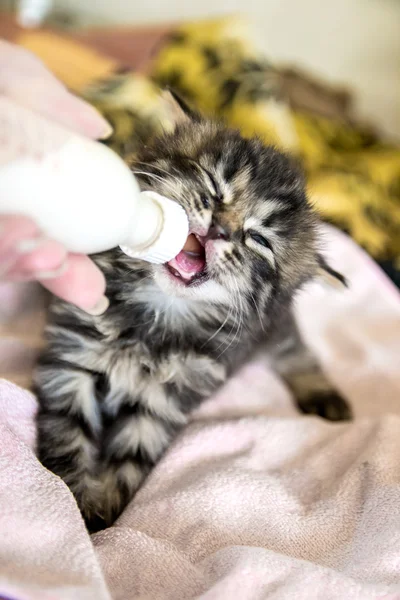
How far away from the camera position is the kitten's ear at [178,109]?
1.24 metres

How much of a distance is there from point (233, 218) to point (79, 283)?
0.35 m

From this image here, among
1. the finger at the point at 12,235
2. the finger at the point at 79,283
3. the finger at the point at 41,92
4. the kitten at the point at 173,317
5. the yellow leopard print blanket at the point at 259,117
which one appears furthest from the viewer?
the yellow leopard print blanket at the point at 259,117

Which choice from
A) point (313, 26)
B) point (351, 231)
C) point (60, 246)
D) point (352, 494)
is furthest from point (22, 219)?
point (313, 26)

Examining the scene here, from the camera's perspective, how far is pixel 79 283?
0.78 metres

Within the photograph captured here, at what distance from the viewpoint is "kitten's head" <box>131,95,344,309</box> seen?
40.1 inches

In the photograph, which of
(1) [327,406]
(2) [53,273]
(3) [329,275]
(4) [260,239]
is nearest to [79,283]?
(2) [53,273]

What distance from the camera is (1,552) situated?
29.2 inches

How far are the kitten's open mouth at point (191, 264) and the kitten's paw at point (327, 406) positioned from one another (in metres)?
0.58

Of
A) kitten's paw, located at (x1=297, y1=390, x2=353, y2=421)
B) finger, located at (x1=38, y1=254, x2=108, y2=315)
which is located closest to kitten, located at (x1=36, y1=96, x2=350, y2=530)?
→ finger, located at (x1=38, y1=254, x2=108, y2=315)

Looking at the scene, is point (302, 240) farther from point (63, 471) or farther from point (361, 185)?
point (361, 185)

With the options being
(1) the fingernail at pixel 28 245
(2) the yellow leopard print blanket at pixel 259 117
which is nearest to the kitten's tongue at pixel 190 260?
(1) the fingernail at pixel 28 245

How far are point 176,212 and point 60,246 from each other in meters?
0.24

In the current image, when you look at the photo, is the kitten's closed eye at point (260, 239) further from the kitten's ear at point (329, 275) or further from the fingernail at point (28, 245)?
the fingernail at point (28, 245)

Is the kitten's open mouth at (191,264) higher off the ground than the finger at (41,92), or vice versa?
the finger at (41,92)
